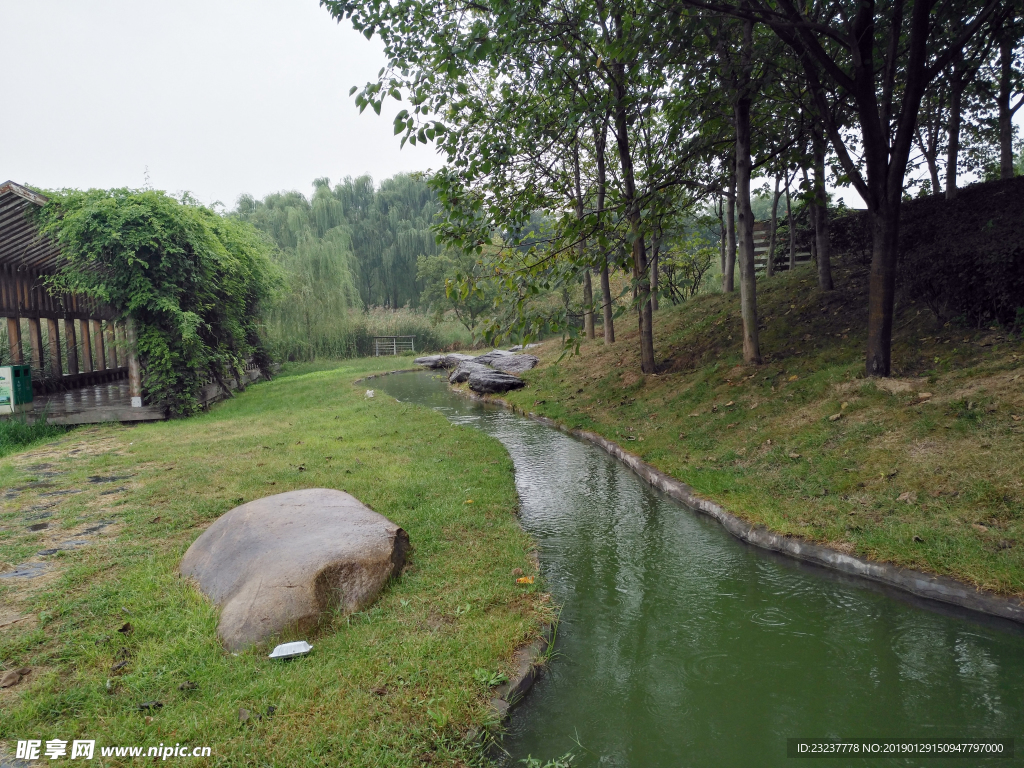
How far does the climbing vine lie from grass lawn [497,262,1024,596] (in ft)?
25.4

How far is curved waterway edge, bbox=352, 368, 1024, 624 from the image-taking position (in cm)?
359

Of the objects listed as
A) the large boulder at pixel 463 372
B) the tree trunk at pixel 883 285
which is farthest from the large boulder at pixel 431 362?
the tree trunk at pixel 883 285

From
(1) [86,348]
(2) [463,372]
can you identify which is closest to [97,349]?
(1) [86,348]

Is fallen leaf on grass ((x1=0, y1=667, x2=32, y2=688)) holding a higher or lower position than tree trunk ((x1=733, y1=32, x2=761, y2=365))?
lower

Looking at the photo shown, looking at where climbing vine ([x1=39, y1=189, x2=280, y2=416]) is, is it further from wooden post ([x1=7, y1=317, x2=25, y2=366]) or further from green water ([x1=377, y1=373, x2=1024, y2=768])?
green water ([x1=377, y1=373, x2=1024, y2=768])

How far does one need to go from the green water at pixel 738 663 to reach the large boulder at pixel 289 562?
4.13 ft

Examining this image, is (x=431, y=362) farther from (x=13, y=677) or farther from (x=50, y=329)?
(x=13, y=677)

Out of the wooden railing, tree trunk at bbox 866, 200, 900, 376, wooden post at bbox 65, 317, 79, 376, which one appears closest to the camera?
tree trunk at bbox 866, 200, 900, 376

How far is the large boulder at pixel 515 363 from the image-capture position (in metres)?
17.8

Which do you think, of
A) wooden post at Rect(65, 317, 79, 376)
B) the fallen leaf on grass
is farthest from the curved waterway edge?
wooden post at Rect(65, 317, 79, 376)

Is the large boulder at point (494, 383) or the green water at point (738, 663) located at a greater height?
the large boulder at point (494, 383)

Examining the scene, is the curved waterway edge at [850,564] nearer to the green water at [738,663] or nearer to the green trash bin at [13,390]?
the green water at [738,663]

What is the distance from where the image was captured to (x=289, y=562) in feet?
11.1

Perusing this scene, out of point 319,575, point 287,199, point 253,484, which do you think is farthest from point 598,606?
point 287,199
